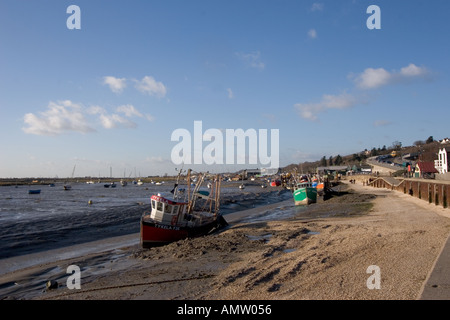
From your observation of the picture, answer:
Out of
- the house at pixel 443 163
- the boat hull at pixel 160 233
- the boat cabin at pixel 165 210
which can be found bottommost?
the boat hull at pixel 160 233

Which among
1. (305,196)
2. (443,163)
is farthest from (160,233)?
(443,163)

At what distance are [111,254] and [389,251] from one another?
592 inches

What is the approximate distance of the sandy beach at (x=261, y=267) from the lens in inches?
410

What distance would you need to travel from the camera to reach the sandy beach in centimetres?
1041

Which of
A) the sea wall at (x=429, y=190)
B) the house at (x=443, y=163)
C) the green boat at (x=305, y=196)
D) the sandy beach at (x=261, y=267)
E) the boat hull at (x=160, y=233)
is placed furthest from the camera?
the house at (x=443, y=163)

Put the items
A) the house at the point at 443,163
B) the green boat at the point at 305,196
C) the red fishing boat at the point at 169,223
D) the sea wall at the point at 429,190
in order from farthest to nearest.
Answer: the house at the point at 443,163 → the green boat at the point at 305,196 → the sea wall at the point at 429,190 → the red fishing boat at the point at 169,223

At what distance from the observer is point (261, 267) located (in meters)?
13.6

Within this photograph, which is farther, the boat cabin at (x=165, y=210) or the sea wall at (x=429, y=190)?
the sea wall at (x=429, y=190)

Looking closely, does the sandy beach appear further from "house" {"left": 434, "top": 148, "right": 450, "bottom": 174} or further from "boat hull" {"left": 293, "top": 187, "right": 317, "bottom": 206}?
"house" {"left": 434, "top": 148, "right": 450, "bottom": 174}

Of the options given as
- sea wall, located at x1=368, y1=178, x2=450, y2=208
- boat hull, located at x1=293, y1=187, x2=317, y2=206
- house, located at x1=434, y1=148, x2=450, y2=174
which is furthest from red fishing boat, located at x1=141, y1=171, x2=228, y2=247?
house, located at x1=434, y1=148, x2=450, y2=174

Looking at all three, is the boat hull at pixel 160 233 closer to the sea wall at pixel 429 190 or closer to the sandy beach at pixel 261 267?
the sandy beach at pixel 261 267

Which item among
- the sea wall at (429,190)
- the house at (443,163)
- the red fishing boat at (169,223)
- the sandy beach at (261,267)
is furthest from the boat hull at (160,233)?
the house at (443,163)

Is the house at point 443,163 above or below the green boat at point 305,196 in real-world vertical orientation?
above
